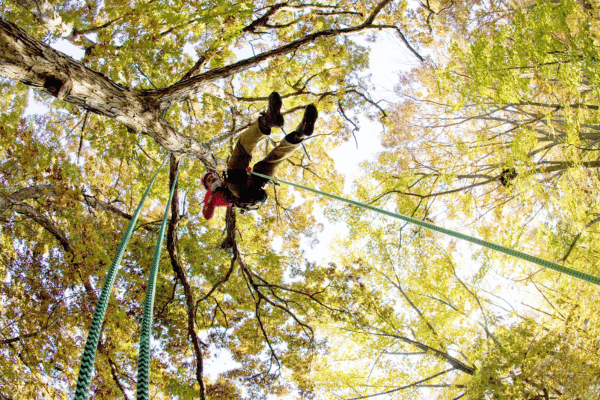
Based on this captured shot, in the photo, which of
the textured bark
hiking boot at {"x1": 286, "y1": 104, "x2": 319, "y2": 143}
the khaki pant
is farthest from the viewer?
the khaki pant

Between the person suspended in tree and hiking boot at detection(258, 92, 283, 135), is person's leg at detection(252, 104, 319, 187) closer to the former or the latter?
the person suspended in tree

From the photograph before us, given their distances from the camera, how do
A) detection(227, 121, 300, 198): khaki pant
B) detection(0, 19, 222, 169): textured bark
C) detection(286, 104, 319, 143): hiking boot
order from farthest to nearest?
detection(227, 121, 300, 198): khaki pant < detection(286, 104, 319, 143): hiking boot < detection(0, 19, 222, 169): textured bark

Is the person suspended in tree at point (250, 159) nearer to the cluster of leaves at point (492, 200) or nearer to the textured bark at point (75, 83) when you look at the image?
the textured bark at point (75, 83)

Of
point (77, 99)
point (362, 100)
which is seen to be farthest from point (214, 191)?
point (362, 100)

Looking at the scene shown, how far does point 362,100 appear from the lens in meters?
7.89

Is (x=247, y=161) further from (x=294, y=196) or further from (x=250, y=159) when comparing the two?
(x=294, y=196)

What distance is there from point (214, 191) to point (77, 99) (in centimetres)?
183

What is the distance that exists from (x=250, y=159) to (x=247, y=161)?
55 mm

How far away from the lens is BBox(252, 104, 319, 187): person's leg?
332 centimetres

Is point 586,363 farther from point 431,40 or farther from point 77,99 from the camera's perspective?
point 77,99

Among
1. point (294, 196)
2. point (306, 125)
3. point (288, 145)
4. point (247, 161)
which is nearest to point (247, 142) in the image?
point (247, 161)

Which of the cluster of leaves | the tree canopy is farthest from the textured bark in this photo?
the cluster of leaves

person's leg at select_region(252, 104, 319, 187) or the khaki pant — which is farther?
the khaki pant

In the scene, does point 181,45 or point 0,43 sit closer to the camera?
point 0,43
